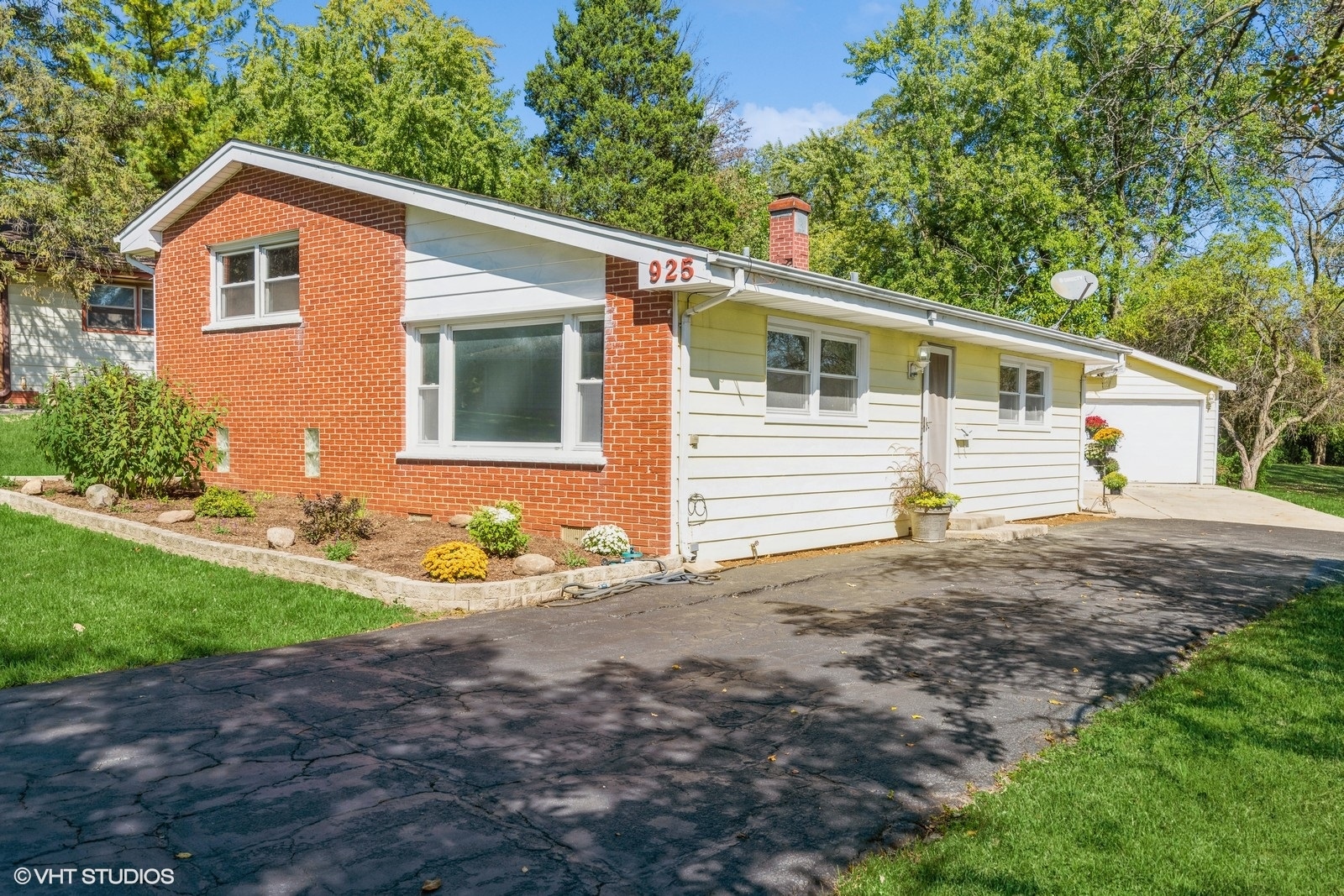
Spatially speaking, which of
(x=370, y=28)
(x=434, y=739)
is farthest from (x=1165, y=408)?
(x=370, y=28)

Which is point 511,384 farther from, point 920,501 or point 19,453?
point 19,453

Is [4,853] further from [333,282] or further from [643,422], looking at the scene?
[333,282]

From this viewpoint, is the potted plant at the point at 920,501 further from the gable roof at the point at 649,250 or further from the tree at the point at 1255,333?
the tree at the point at 1255,333

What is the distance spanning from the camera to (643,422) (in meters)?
9.21

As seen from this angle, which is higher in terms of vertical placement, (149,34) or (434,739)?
(149,34)

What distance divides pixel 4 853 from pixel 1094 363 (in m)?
16.9

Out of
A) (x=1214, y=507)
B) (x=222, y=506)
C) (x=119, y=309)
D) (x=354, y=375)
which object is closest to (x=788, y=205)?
(x=354, y=375)

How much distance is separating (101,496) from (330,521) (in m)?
3.46

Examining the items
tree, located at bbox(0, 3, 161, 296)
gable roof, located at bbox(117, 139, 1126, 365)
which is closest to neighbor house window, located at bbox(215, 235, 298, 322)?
gable roof, located at bbox(117, 139, 1126, 365)

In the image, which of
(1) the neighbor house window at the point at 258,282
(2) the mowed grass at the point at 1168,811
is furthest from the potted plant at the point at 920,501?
(1) the neighbor house window at the point at 258,282

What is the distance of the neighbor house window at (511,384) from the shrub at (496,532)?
1364mm

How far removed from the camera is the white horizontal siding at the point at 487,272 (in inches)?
381

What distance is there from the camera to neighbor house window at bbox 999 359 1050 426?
14875 mm

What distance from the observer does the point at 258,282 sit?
12977mm
